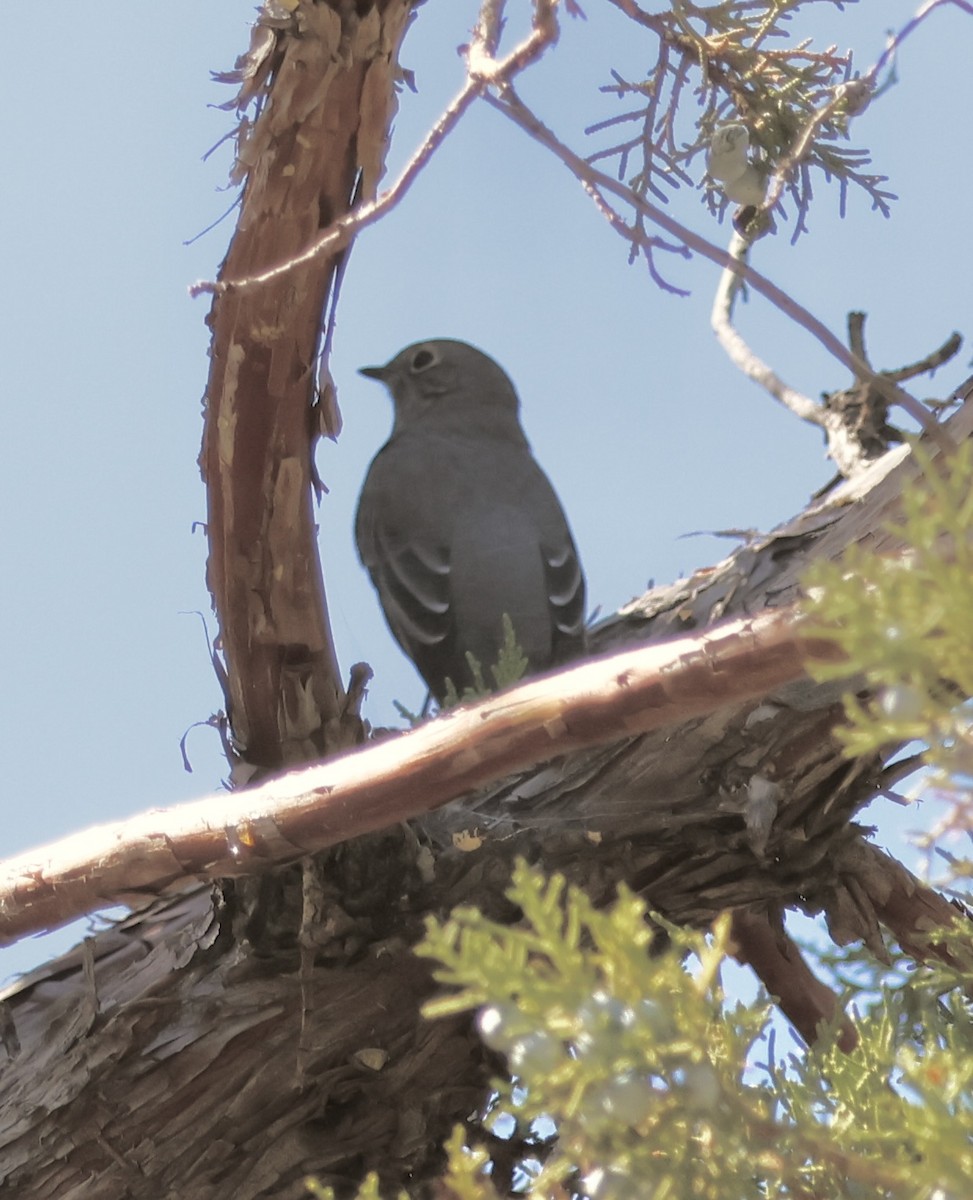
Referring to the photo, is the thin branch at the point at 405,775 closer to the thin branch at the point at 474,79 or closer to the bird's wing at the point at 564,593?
the thin branch at the point at 474,79

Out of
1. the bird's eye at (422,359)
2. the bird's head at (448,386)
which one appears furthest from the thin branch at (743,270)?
the bird's eye at (422,359)

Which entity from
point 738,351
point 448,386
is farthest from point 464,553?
point 448,386

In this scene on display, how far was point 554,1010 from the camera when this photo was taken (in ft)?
3.56

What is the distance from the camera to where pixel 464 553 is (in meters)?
4.09

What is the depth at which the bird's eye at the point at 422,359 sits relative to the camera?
561 cm

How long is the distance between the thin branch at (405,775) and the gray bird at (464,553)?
175cm

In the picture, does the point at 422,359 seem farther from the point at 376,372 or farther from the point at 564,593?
the point at 564,593

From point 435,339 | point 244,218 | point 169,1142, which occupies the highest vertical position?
point 435,339

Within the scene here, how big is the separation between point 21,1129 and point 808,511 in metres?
1.95

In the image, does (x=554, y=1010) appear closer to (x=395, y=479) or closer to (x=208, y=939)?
(x=208, y=939)

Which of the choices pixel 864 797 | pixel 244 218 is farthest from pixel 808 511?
pixel 244 218

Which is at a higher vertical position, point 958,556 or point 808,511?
point 808,511

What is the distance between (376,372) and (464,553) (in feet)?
6.10

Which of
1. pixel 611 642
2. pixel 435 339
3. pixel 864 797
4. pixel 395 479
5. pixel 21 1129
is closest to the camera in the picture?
pixel 21 1129
